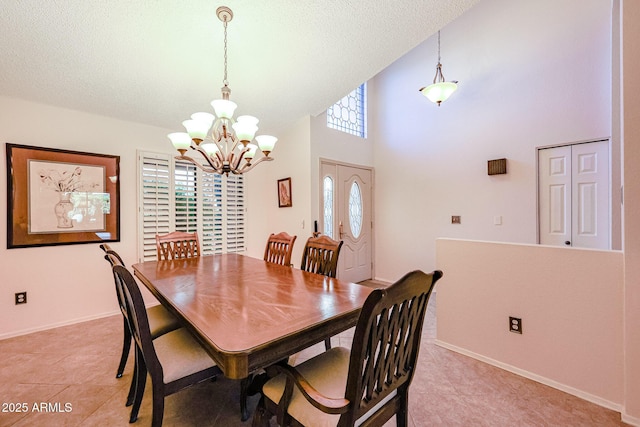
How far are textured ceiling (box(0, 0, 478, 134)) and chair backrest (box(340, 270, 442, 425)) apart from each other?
6.15ft

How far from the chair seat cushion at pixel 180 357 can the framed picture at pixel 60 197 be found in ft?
7.61

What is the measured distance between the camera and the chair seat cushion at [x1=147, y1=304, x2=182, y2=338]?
1719mm

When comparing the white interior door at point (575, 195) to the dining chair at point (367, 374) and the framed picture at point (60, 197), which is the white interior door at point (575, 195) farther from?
the framed picture at point (60, 197)

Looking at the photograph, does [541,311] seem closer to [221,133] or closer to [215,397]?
[215,397]

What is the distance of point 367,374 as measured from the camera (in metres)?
0.92

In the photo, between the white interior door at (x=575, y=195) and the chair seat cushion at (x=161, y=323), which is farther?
the white interior door at (x=575, y=195)

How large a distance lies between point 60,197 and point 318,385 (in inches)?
133

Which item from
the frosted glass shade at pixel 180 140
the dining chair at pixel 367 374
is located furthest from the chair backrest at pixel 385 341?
the frosted glass shade at pixel 180 140

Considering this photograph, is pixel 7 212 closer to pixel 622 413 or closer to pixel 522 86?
pixel 622 413

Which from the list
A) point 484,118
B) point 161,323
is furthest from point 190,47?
point 484,118

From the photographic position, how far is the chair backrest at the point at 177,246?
104 inches

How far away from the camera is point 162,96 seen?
9.04ft

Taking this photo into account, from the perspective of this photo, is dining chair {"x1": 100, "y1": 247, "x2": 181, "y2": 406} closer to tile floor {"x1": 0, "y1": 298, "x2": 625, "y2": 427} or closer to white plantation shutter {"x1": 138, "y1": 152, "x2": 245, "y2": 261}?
tile floor {"x1": 0, "y1": 298, "x2": 625, "y2": 427}

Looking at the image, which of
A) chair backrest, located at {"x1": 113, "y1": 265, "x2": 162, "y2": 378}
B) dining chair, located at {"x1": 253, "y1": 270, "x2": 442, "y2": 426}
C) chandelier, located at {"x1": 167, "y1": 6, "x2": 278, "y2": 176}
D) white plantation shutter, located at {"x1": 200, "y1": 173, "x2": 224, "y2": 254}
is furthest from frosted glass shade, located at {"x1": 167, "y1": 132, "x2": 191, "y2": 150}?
white plantation shutter, located at {"x1": 200, "y1": 173, "x2": 224, "y2": 254}
